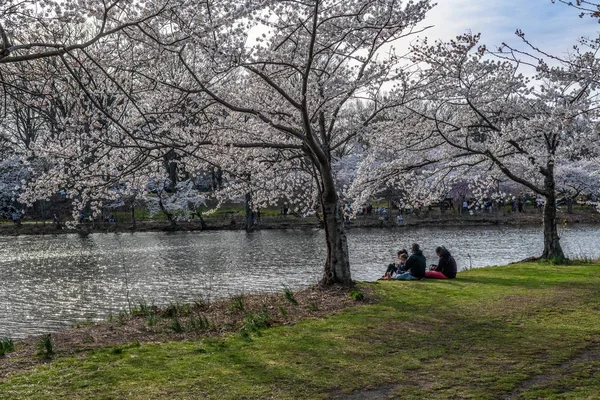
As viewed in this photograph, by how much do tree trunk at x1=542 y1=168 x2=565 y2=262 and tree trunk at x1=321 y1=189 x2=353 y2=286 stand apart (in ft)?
28.1

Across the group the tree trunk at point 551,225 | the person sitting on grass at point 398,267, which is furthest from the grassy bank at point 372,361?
the tree trunk at point 551,225

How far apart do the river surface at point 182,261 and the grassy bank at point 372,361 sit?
284 inches

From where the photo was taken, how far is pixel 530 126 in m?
15.6

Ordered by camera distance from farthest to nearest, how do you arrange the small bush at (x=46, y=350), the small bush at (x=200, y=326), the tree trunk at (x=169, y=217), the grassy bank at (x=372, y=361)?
1. the tree trunk at (x=169, y=217)
2. the small bush at (x=200, y=326)
3. the small bush at (x=46, y=350)
4. the grassy bank at (x=372, y=361)

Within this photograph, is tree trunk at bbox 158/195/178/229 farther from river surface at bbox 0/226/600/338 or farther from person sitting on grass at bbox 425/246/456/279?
person sitting on grass at bbox 425/246/456/279

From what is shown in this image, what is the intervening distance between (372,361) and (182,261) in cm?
2108

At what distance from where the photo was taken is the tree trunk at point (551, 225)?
17.9 metres

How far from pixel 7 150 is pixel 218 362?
→ 160 feet

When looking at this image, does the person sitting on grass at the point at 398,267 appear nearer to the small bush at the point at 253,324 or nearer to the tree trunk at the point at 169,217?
the small bush at the point at 253,324

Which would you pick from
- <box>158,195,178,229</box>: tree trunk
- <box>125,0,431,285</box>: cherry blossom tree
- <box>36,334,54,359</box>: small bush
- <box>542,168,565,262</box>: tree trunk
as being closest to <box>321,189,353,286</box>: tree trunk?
<box>125,0,431,285</box>: cherry blossom tree

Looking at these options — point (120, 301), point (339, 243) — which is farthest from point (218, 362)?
point (120, 301)

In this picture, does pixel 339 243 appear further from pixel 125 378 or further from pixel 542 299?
pixel 125 378

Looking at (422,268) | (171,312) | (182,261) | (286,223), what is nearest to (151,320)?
(171,312)

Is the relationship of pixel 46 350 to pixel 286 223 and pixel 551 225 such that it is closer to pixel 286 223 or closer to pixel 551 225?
pixel 551 225
